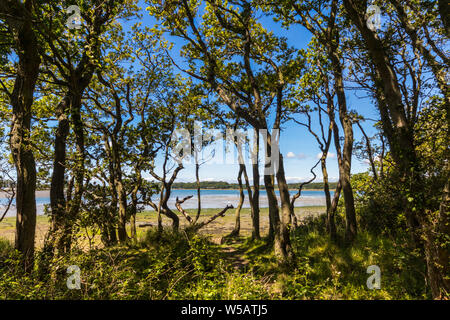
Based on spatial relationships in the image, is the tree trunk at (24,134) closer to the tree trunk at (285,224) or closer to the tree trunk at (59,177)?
the tree trunk at (59,177)

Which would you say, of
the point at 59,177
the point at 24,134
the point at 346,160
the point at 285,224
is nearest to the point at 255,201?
the point at 285,224

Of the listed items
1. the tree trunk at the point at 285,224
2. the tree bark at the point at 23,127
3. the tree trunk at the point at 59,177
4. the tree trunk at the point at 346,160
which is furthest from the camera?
the tree trunk at the point at 346,160

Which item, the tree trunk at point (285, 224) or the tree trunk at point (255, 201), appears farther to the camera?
the tree trunk at point (255, 201)

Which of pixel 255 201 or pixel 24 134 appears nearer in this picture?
pixel 24 134

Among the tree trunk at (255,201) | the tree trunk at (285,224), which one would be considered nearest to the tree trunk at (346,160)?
the tree trunk at (285,224)

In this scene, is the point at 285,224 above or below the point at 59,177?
below

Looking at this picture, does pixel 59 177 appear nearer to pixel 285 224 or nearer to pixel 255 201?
pixel 285 224

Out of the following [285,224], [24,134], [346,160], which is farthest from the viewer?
[346,160]

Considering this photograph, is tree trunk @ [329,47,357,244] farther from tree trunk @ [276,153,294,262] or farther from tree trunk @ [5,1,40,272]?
tree trunk @ [5,1,40,272]

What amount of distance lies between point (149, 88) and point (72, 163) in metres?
5.16

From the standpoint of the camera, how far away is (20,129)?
4.35 metres

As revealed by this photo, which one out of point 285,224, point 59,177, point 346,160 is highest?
point 346,160
